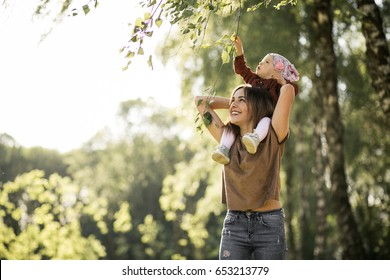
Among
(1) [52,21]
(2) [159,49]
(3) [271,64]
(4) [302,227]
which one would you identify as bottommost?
(4) [302,227]

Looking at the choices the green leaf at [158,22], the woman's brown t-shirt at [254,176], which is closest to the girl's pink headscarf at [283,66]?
the woman's brown t-shirt at [254,176]

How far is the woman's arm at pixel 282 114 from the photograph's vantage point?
12.5ft

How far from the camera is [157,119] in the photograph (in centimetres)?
3706

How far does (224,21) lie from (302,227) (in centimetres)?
719

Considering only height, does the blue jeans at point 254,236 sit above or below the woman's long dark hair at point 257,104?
below

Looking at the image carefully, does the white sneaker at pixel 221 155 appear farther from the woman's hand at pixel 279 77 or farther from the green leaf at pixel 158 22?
the green leaf at pixel 158 22

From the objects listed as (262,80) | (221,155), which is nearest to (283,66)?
(262,80)

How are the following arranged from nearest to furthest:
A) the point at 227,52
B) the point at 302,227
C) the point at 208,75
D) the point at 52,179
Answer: the point at 227,52 → the point at 52,179 → the point at 208,75 → the point at 302,227

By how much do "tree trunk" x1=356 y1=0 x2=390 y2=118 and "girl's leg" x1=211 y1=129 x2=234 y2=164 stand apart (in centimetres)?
346

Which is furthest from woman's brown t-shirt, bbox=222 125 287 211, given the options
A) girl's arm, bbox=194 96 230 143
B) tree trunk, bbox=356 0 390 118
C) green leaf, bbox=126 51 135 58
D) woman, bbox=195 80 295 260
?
tree trunk, bbox=356 0 390 118

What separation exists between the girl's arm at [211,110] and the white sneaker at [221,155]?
0.22 m

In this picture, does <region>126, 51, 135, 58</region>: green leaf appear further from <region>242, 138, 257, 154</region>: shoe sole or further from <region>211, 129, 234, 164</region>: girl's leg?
<region>242, 138, 257, 154</region>: shoe sole

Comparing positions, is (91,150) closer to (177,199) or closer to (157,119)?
(157,119)
